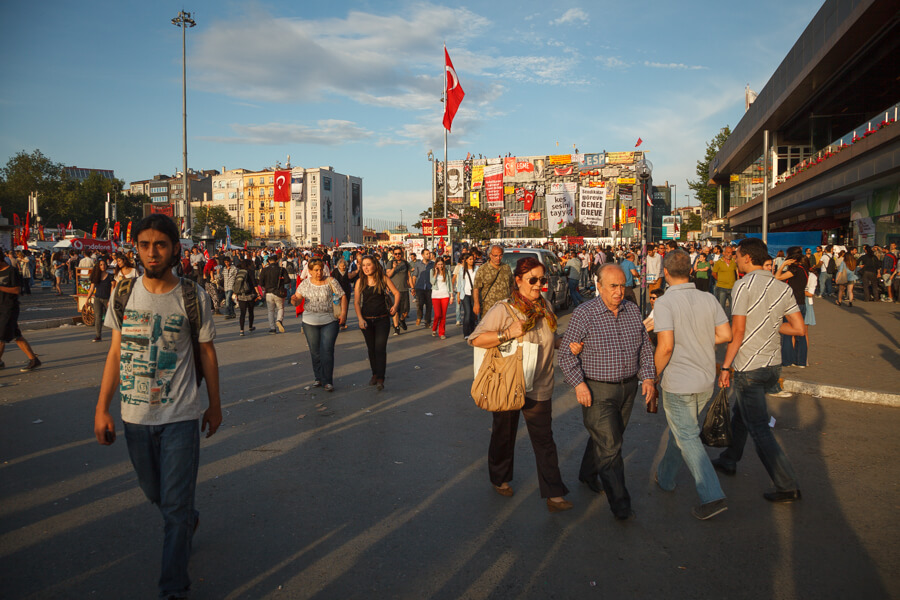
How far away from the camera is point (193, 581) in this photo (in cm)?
330

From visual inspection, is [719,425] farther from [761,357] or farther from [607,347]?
[607,347]

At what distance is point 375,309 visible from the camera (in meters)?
7.89

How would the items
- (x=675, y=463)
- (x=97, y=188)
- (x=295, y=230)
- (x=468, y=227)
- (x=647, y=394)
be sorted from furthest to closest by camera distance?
(x=295, y=230) → (x=97, y=188) → (x=468, y=227) → (x=675, y=463) → (x=647, y=394)

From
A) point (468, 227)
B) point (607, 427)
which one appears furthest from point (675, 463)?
point (468, 227)

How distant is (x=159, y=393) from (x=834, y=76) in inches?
1148

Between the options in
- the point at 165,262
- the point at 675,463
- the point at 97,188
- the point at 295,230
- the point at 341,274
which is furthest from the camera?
the point at 295,230

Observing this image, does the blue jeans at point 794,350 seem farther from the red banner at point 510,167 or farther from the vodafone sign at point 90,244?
the red banner at point 510,167

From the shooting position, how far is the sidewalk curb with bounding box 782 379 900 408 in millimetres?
7062

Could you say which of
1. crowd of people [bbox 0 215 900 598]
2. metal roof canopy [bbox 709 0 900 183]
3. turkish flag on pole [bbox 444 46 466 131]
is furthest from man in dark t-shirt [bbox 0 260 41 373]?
metal roof canopy [bbox 709 0 900 183]

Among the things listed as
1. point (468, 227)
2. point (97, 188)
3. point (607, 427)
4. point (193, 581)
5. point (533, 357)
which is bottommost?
point (193, 581)

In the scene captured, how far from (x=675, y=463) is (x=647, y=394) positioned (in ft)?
2.83

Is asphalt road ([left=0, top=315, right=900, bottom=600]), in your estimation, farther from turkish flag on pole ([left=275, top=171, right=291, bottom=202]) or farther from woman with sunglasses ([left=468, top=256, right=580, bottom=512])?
turkish flag on pole ([left=275, top=171, right=291, bottom=202])

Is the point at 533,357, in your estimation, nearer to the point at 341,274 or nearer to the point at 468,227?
the point at 341,274

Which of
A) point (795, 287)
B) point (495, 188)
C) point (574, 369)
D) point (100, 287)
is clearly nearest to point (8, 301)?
point (100, 287)
